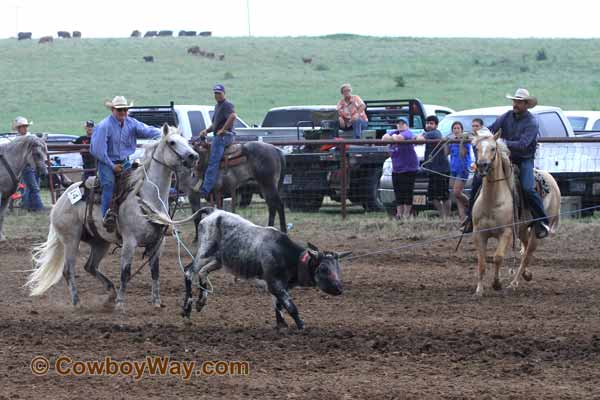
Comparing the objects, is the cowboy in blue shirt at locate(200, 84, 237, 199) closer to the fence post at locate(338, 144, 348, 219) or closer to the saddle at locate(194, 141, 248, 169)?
the saddle at locate(194, 141, 248, 169)

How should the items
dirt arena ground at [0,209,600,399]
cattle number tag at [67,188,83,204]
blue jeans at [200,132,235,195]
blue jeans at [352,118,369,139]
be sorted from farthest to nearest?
1. blue jeans at [352,118,369,139]
2. blue jeans at [200,132,235,195]
3. cattle number tag at [67,188,83,204]
4. dirt arena ground at [0,209,600,399]

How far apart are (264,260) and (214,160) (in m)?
7.13

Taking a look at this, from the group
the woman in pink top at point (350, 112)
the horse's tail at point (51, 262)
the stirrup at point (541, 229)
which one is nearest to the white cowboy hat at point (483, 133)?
the stirrup at point (541, 229)

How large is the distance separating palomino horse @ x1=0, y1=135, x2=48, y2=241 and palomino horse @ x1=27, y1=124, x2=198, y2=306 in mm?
6287

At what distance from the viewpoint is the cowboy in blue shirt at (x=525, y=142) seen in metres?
11.9

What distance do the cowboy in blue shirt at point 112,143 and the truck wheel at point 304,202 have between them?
29.0 ft

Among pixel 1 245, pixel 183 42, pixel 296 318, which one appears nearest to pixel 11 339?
pixel 296 318

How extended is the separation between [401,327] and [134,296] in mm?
3589

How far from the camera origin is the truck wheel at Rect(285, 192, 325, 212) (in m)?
19.7

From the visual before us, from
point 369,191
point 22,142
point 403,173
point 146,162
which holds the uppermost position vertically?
point 146,162

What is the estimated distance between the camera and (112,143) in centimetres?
1077

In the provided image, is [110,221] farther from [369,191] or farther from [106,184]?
[369,191]

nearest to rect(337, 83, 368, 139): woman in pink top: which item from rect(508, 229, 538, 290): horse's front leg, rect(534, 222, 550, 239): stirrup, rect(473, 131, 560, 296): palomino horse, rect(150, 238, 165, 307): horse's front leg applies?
rect(508, 229, 538, 290): horse's front leg

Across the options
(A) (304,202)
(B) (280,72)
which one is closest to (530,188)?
(A) (304,202)
